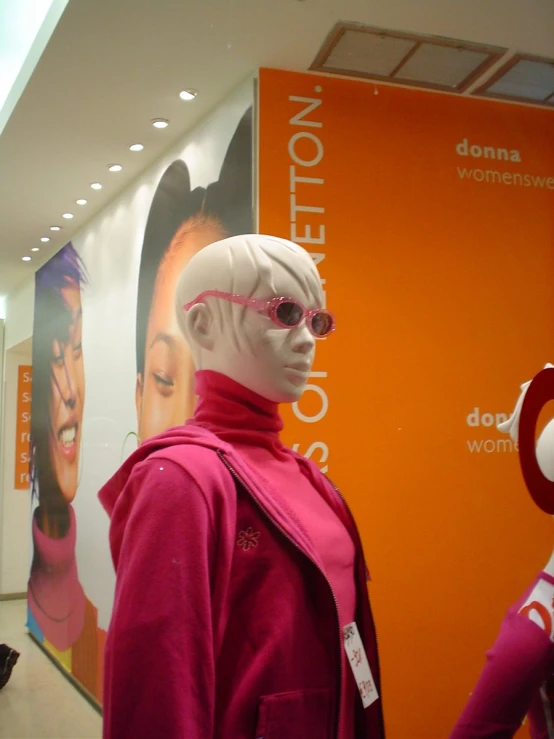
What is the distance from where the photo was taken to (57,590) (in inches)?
189

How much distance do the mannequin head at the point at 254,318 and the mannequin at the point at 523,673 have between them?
1.52ft

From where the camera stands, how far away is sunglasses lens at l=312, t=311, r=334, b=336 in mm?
1373

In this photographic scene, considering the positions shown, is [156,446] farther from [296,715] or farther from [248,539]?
[296,715]

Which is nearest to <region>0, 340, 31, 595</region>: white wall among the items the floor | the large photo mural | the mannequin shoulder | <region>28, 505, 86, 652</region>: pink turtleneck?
the large photo mural

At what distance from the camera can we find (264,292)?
4.37 ft

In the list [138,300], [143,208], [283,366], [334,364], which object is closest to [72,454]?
[138,300]

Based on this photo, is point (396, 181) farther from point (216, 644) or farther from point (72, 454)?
point (72, 454)

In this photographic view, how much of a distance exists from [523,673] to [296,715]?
36cm

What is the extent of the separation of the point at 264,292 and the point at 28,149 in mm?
2584

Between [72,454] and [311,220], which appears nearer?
[311,220]

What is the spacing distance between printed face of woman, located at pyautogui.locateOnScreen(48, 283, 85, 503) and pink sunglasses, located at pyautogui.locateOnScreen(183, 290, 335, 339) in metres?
3.27

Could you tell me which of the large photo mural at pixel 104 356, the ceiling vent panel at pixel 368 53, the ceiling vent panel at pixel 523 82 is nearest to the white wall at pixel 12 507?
the large photo mural at pixel 104 356

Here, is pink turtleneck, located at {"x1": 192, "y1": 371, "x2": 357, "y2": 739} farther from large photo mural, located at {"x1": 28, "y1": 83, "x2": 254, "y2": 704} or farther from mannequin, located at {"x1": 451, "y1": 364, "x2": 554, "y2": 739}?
large photo mural, located at {"x1": 28, "y1": 83, "x2": 254, "y2": 704}

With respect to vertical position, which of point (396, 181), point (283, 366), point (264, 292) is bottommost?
point (283, 366)
